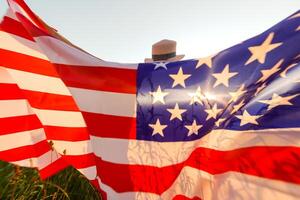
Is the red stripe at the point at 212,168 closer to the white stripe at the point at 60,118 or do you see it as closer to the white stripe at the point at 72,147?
the white stripe at the point at 72,147

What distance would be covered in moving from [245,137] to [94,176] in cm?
116

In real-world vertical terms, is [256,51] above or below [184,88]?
above

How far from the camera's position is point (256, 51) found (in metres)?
1.83

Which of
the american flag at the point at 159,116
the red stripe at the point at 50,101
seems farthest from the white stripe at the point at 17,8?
the red stripe at the point at 50,101

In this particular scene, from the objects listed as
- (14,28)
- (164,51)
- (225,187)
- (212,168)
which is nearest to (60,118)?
(14,28)

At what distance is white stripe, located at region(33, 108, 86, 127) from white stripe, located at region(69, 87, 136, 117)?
17 centimetres

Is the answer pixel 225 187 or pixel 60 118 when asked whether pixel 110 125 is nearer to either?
pixel 60 118

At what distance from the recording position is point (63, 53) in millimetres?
2473

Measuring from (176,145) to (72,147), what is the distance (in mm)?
859

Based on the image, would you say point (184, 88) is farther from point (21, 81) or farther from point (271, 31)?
point (21, 81)

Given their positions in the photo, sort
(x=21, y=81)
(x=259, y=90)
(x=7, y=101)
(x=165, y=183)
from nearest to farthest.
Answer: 1. (x=259, y=90)
2. (x=165, y=183)
3. (x=21, y=81)
4. (x=7, y=101)

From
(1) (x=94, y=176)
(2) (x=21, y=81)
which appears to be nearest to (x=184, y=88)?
(1) (x=94, y=176)

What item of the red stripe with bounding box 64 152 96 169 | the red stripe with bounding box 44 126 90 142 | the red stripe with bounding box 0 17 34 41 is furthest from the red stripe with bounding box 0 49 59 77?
the red stripe with bounding box 64 152 96 169

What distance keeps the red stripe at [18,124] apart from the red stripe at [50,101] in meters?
0.30
